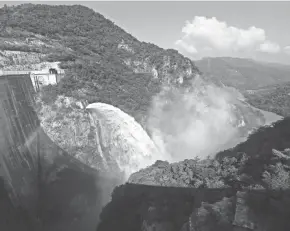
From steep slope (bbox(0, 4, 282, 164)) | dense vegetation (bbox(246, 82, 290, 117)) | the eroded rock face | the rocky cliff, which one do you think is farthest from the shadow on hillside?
dense vegetation (bbox(246, 82, 290, 117))

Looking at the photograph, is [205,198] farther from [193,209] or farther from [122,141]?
[122,141]

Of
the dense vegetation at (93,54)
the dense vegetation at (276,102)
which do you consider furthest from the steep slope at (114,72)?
the dense vegetation at (276,102)

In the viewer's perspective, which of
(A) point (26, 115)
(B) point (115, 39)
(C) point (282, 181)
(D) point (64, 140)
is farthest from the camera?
(B) point (115, 39)

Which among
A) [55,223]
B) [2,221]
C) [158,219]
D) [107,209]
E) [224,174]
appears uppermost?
[224,174]

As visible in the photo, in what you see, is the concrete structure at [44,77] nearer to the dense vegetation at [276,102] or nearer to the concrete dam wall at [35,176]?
the concrete dam wall at [35,176]

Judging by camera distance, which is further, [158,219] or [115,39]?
[115,39]

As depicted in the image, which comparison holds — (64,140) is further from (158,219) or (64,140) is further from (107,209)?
(158,219)

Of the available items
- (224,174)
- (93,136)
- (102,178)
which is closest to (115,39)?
(93,136)
